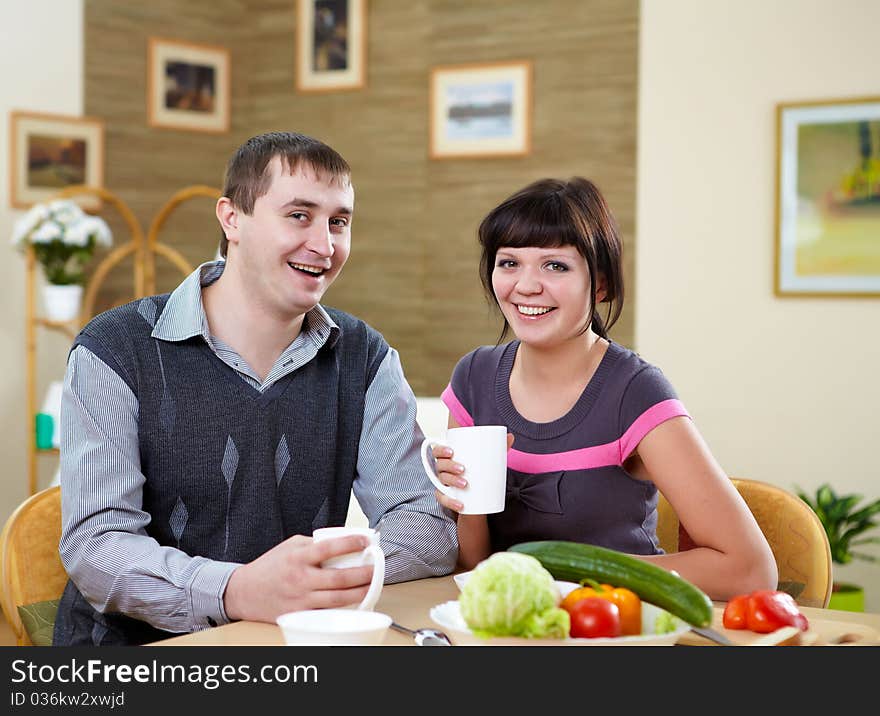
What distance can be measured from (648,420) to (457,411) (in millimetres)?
403

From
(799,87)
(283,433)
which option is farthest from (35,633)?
(799,87)

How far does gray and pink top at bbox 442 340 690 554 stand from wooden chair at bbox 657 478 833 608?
121mm

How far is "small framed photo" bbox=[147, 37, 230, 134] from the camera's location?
18.2 ft

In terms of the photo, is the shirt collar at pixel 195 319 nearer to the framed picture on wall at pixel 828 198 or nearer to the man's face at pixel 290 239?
the man's face at pixel 290 239

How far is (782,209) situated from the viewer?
15.2ft

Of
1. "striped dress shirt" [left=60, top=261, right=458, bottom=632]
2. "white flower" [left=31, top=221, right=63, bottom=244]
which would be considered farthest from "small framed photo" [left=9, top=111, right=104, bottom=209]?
"striped dress shirt" [left=60, top=261, right=458, bottom=632]

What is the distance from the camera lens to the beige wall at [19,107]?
16.9 feet

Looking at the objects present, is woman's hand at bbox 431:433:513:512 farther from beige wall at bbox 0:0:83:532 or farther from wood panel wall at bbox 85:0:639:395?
beige wall at bbox 0:0:83:532

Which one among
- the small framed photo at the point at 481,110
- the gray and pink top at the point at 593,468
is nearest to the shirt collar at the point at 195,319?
the gray and pink top at the point at 593,468

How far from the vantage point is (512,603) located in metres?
1.22

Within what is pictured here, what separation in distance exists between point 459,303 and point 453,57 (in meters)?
1.17
